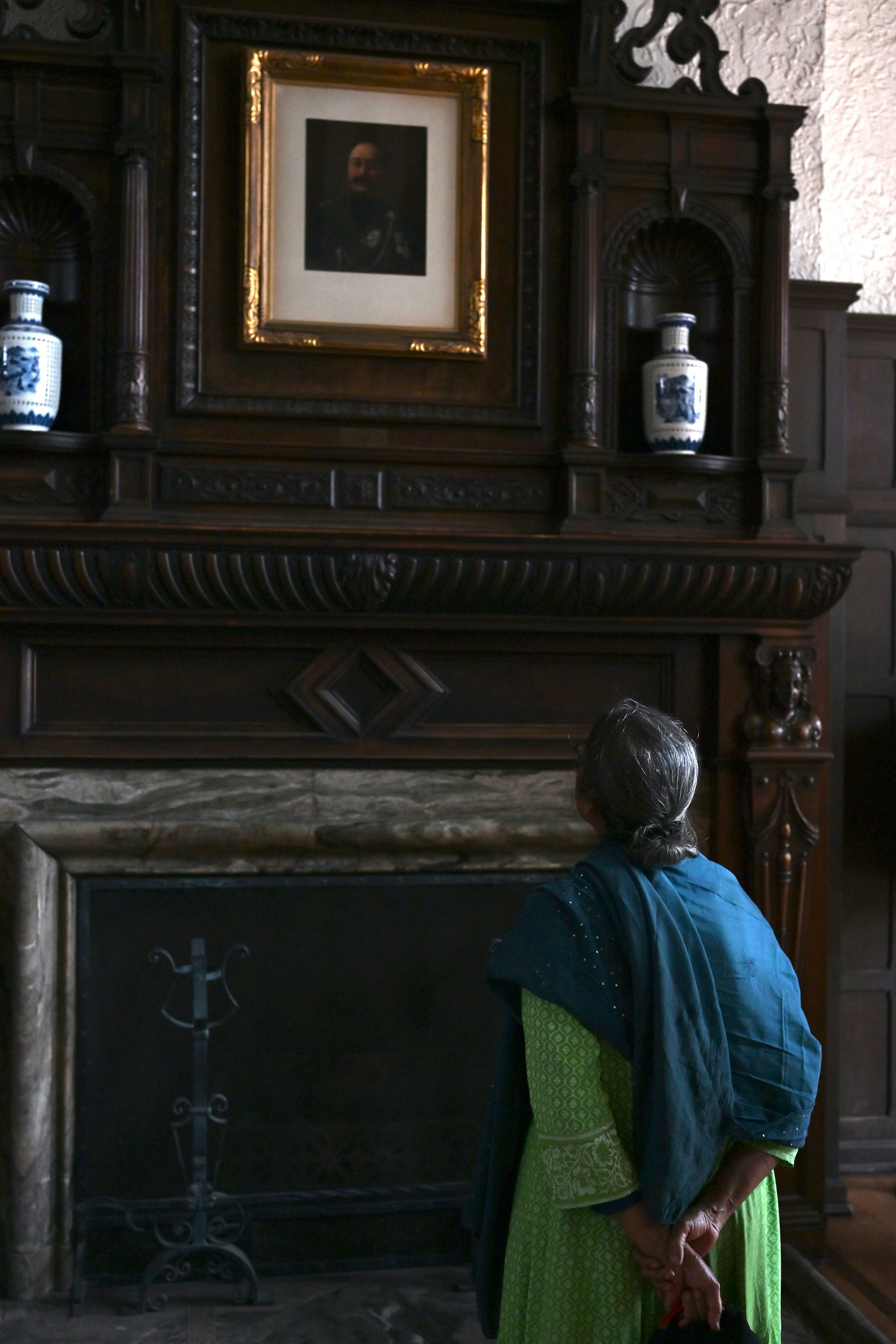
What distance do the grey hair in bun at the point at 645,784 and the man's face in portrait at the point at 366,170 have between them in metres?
1.60

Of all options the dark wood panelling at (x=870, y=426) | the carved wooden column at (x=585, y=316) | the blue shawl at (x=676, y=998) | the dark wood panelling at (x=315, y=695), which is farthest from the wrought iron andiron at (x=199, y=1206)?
the dark wood panelling at (x=870, y=426)

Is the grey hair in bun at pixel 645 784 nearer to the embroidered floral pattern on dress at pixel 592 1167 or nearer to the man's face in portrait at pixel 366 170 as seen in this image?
the embroidered floral pattern on dress at pixel 592 1167

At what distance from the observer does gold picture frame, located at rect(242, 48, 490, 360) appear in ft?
8.26

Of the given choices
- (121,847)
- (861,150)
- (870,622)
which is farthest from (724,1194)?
(861,150)

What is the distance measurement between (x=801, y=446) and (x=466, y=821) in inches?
45.4

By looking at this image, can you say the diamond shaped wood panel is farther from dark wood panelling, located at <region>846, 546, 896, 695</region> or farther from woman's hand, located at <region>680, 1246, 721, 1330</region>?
woman's hand, located at <region>680, 1246, 721, 1330</region>

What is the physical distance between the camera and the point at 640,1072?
52.6 inches

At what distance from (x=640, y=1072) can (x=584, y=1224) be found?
8.9 inches

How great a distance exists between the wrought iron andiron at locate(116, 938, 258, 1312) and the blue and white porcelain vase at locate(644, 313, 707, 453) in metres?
1.39

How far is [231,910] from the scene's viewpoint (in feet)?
8.39

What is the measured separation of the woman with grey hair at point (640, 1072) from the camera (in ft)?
4.35

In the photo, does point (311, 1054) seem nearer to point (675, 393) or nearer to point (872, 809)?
point (872, 809)

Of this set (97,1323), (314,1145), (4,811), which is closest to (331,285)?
(4,811)

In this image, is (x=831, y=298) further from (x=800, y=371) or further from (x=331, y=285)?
(x=331, y=285)
